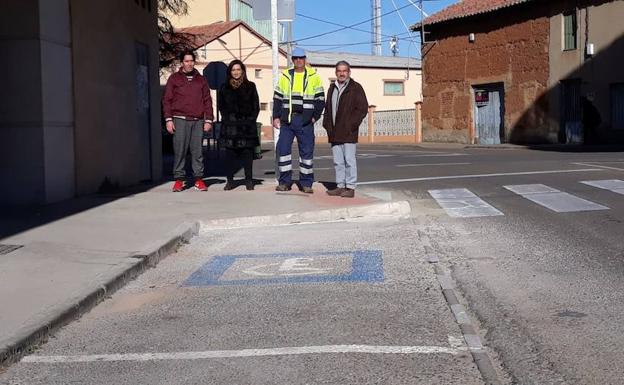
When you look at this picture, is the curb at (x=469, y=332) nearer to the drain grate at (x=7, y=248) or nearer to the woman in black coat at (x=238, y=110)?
the drain grate at (x=7, y=248)

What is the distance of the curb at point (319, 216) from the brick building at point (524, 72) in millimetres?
23253

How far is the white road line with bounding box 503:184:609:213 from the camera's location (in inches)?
404

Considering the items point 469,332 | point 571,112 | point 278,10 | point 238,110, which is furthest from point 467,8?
point 469,332

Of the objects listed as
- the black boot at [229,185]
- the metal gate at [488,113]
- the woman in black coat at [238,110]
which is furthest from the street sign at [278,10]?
the metal gate at [488,113]

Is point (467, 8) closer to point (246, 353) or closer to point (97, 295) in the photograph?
point (97, 295)

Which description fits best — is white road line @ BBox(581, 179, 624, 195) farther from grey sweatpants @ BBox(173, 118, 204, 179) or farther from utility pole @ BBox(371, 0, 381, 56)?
utility pole @ BBox(371, 0, 381, 56)

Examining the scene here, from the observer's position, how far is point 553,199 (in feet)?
36.8

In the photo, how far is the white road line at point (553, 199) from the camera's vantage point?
10.3 metres

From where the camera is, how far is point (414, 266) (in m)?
6.96

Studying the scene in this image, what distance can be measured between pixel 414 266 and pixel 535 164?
461 inches

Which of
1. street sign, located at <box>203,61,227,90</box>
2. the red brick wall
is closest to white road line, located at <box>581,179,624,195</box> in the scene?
street sign, located at <box>203,61,227,90</box>

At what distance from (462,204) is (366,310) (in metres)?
5.87

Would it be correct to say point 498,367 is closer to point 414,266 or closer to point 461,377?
point 461,377

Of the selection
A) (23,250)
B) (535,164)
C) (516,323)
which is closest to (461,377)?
(516,323)
